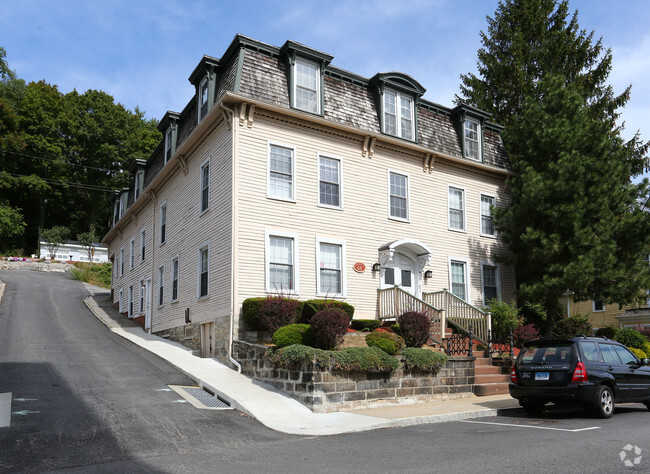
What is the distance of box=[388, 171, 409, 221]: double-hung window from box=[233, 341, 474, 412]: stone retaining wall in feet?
21.9

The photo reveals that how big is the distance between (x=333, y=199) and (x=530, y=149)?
7986 mm

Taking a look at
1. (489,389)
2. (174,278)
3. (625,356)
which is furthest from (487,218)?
(174,278)

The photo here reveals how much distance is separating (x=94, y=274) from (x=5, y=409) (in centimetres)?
3681

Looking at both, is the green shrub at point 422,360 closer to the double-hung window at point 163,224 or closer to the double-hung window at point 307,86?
the double-hung window at point 307,86

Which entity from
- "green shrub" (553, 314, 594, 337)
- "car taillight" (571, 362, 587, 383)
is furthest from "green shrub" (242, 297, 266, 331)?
"green shrub" (553, 314, 594, 337)

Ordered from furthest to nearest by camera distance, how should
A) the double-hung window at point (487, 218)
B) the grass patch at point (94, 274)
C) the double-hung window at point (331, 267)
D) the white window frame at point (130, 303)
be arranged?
the grass patch at point (94, 274), the white window frame at point (130, 303), the double-hung window at point (487, 218), the double-hung window at point (331, 267)

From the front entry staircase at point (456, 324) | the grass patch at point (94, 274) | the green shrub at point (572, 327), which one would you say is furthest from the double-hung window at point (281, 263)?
the grass patch at point (94, 274)

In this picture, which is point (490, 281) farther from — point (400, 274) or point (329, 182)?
point (329, 182)

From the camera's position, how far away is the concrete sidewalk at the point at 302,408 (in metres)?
9.90

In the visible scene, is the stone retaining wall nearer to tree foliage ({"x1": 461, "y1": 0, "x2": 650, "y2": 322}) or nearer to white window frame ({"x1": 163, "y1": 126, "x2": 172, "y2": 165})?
tree foliage ({"x1": 461, "y1": 0, "x2": 650, "y2": 322})

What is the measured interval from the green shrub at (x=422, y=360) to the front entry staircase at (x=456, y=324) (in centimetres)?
156

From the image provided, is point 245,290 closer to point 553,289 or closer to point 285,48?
point 285,48

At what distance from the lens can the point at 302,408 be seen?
11172mm

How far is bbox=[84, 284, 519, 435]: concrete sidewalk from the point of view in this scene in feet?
32.5
